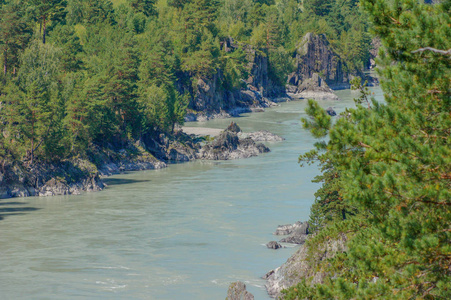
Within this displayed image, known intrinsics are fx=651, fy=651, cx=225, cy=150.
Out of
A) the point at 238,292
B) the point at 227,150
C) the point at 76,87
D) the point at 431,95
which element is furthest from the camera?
the point at 227,150

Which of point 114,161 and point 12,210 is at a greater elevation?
point 114,161

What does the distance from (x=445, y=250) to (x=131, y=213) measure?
48861 millimetres

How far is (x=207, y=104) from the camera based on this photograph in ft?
456

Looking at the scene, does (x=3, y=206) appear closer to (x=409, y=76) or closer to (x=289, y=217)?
(x=289, y=217)

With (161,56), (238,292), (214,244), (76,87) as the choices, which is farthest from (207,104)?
(238,292)

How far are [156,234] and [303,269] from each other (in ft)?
67.7

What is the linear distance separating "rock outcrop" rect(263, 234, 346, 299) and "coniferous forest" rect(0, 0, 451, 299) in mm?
342

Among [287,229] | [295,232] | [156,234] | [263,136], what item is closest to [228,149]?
[263,136]

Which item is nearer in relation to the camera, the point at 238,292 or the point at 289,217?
Result: the point at 238,292

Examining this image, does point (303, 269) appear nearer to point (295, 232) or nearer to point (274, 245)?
point (274, 245)

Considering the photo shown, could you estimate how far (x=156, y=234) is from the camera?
54.3m

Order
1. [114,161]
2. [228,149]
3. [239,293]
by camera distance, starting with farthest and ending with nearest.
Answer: [228,149] → [114,161] → [239,293]

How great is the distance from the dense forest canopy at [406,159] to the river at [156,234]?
82.8 feet

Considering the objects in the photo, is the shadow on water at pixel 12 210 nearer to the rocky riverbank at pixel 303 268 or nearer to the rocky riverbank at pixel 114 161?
the rocky riverbank at pixel 114 161
